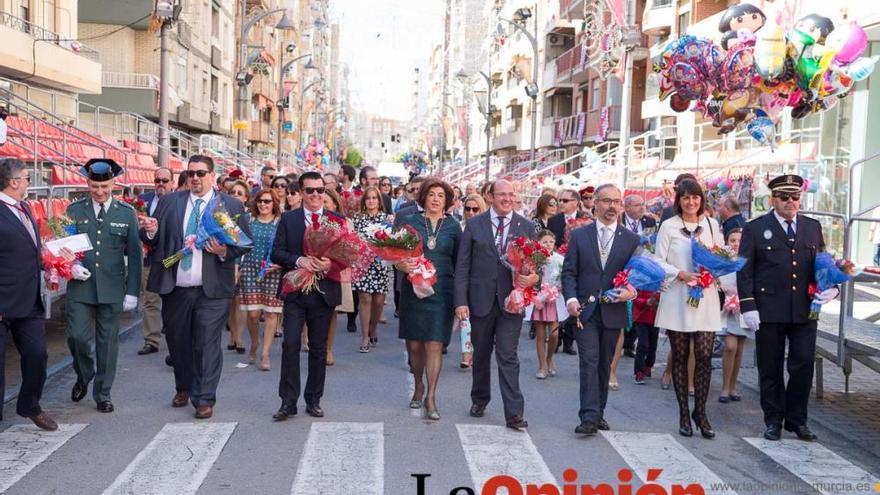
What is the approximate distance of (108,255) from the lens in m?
8.31

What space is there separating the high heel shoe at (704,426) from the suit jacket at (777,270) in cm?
94

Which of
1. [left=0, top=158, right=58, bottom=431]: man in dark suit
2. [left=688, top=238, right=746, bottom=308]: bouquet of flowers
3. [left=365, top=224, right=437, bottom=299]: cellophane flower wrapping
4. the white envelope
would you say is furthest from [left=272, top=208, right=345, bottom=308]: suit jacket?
[left=688, top=238, right=746, bottom=308]: bouquet of flowers

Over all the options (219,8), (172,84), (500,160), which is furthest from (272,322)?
(500,160)

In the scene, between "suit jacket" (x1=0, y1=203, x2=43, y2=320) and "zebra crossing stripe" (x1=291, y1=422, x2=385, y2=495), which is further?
"suit jacket" (x1=0, y1=203, x2=43, y2=320)

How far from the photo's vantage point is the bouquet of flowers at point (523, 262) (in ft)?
26.1

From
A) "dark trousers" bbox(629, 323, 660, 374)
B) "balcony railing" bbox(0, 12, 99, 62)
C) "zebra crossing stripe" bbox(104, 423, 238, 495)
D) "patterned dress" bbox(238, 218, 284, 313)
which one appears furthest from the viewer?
"balcony railing" bbox(0, 12, 99, 62)

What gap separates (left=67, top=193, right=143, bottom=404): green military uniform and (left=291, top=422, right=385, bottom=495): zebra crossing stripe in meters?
1.90

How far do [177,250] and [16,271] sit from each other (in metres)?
1.29

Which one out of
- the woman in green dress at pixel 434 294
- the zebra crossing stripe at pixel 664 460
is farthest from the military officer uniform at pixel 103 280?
the zebra crossing stripe at pixel 664 460

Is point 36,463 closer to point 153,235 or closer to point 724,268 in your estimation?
point 153,235

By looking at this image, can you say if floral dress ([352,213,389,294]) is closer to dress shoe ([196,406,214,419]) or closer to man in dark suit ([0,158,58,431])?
dress shoe ([196,406,214,419])

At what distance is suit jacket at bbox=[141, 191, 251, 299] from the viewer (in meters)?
8.22

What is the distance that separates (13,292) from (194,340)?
1.51 meters

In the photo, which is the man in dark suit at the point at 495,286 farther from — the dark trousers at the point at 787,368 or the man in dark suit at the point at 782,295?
the dark trousers at the point at 787,368
